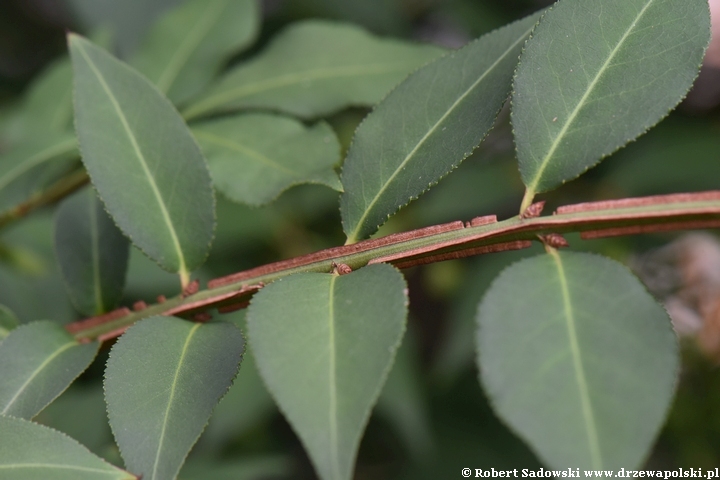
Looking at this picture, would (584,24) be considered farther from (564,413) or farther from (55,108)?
(55,108)

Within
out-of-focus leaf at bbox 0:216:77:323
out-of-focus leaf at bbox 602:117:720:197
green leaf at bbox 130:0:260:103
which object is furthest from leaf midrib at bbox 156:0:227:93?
out-of-focus leaf at bbox 602:117:720:197

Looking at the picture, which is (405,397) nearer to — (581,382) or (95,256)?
(95,256)

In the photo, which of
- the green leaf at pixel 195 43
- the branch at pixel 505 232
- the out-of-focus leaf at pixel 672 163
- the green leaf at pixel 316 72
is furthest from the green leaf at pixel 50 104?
the out-of-focus leaf at pixel 672 163

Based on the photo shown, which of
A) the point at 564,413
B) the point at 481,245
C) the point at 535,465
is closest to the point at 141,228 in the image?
the point at 481,245

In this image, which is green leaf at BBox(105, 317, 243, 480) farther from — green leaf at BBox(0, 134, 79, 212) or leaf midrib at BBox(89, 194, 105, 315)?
green leaf at BBox(0, 134, 79, 212)

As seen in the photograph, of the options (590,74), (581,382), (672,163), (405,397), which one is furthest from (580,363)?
(672,163)
